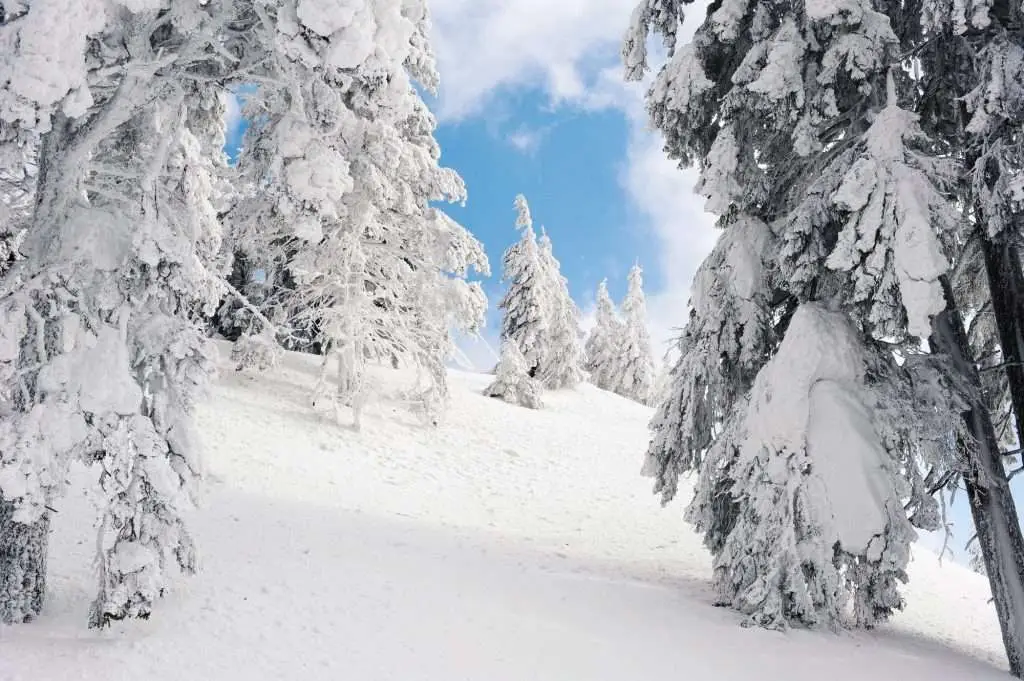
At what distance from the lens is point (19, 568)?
559 cm

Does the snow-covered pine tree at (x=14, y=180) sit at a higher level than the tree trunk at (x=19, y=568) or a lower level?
higher

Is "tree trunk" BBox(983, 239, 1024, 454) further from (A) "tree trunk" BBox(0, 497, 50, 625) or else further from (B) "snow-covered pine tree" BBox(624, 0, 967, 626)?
(A) "tree trunk" BBox(0, 497, 50, 625)

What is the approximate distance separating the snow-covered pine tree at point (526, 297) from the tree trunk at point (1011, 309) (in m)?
26.0

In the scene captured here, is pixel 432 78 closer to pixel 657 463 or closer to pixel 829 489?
pixel 657 463

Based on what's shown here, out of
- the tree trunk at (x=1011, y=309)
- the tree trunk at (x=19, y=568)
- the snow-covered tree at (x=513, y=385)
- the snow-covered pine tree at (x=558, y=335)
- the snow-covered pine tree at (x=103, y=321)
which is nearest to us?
the snow-covered pine tree at (x=103, y=321)

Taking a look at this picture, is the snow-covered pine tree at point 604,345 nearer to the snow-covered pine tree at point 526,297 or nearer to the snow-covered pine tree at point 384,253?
the snow-covered pine tree at point 526,297

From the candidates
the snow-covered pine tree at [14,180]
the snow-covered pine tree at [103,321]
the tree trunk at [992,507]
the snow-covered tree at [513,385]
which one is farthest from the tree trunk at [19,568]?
the snow-covered tree at [513,385]

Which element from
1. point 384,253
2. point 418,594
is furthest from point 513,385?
point 418,594

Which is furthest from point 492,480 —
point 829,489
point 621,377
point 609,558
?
point 621,377

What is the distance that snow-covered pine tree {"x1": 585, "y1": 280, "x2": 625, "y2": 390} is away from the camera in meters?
45.2

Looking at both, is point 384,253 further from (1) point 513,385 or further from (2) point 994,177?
(2) point 994,177

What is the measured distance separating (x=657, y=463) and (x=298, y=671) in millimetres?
5408

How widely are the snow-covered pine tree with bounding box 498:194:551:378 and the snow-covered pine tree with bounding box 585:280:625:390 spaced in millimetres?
11719

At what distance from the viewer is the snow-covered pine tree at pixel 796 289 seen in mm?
6832
